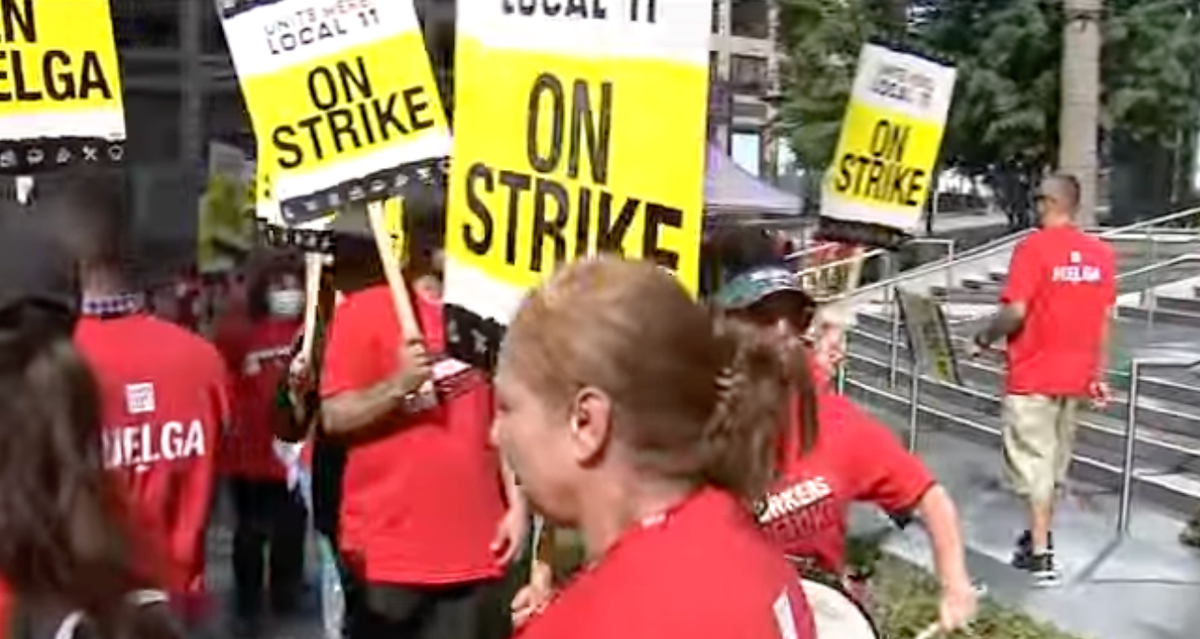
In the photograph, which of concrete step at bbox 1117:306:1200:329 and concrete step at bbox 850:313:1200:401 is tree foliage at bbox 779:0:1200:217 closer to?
concrete step at bbox 850:313:1200:401

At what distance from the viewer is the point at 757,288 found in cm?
417

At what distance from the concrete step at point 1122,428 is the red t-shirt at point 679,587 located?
10624mm

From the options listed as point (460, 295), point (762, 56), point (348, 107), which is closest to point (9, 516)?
point (460, 295)

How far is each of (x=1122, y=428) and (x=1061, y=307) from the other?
413 centimetres

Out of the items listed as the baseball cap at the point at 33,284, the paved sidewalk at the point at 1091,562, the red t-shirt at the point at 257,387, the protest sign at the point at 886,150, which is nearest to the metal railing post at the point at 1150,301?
the paved sidewalk at the point at 1091,562

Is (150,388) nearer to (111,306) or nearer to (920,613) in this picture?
(111,306)

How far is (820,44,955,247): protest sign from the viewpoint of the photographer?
9.19m

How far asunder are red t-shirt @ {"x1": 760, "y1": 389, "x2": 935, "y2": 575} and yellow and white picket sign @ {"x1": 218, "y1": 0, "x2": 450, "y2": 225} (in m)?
1.60

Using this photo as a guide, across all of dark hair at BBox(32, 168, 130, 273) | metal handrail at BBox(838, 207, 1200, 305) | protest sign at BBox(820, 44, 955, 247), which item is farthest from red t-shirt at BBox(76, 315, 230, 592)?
metal handrail at BBox(838, 207, 1200, 305)

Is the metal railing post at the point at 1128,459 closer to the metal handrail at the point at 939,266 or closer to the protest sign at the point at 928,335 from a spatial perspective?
the protest sign at the point at 928,335

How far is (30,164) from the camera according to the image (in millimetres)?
6371

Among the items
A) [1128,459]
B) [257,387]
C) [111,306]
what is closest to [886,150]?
[1128,459]

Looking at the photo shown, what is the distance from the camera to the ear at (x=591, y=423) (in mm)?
2322

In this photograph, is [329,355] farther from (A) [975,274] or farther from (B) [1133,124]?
(B) [1133,124]
